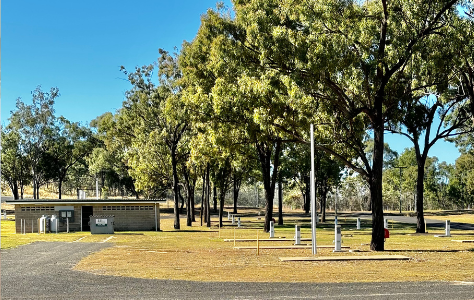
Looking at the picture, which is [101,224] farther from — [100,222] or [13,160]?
[13,160]

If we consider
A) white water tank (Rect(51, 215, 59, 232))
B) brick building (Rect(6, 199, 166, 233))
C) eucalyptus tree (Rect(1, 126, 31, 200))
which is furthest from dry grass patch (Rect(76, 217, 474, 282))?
eucalyptus tree (Rect(1, 126, 31, 200))

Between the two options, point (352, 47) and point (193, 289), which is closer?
point (193, 289)

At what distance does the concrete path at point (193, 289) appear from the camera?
10883 mm

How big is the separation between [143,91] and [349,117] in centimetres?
2687

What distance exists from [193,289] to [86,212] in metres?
30.7

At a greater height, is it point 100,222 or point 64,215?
point 64,215

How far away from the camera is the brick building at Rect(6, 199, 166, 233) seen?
38969 mm

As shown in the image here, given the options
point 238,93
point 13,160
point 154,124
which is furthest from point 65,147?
point 238,93

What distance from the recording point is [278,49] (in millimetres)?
20297

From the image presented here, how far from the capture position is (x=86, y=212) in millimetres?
40500

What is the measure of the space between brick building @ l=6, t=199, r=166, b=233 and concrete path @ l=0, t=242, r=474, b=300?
2540 centimetres

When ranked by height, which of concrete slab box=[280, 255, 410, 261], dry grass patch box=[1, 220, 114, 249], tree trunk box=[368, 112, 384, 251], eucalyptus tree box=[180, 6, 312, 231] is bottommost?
dry grass patch box=[1, 220, 114, 249]

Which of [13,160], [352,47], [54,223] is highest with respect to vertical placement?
[352,47]

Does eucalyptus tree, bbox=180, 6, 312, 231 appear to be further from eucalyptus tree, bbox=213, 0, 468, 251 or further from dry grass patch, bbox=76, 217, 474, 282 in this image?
dry grass patch, bbox=76, 217, 474, 282
